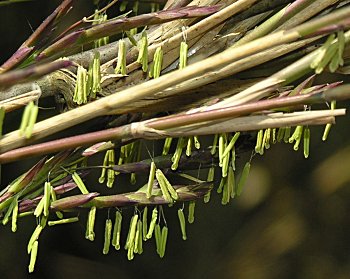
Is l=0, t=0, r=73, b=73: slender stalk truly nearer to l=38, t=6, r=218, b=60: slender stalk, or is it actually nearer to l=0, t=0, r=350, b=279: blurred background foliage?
l=38, t=6, r=218, b=60: slender stalk

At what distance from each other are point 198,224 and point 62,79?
1.30ft

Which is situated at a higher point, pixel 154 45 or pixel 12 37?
pixel 12 37

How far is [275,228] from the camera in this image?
67 centimetres

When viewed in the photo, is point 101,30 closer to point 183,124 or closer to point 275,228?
point 183,124

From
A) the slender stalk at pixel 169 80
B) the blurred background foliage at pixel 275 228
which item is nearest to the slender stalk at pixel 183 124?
the slender stalk at pixel 169 80

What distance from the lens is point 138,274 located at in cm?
66

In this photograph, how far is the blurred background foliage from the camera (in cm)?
66

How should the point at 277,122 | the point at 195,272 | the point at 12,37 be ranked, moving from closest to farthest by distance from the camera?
the point at 277,122 → the point at 12,37 → the point at 195,272

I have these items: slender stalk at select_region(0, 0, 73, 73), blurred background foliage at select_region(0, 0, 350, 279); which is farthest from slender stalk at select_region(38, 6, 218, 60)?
blurred background foliage at select_region(0, 0, 350, 279)

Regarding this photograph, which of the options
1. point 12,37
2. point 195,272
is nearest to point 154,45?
point 12,37

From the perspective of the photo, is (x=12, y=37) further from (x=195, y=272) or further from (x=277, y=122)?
(x=277, y=122)

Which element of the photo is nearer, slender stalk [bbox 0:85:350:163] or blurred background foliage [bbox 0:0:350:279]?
slender stalk [bbox 0:85:350:163]

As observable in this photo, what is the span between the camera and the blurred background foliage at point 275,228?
66 centimetres

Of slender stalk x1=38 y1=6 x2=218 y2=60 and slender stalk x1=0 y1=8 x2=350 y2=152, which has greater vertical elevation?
slender stalk x1=38 y1=6 x2=218 y2=60
